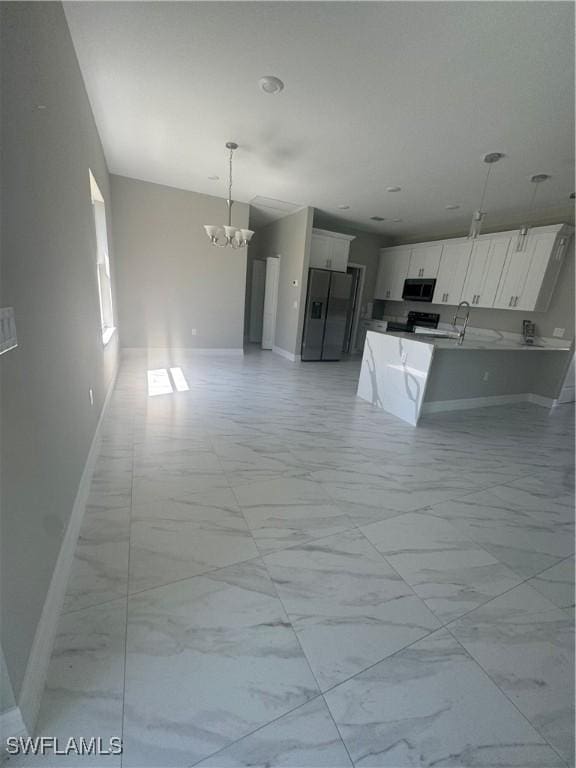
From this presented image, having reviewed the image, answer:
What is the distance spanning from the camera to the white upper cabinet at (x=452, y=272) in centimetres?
554

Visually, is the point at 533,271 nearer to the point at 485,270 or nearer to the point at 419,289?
the point at 485,270

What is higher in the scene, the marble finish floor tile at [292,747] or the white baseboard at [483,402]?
the white baseboard at [483,402]

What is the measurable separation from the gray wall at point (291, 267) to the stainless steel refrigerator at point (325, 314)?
0.17m

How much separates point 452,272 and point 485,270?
2.06ft

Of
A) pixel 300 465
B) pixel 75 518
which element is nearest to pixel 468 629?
pixel 300 465

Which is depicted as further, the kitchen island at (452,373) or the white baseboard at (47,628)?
the kitchen island at (452,373)

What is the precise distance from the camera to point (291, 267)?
20.2 ft

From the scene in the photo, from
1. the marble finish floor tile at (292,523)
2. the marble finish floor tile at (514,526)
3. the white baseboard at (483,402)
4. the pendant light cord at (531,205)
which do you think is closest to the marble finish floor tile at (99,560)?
the marble finish floor tile at (292,523)

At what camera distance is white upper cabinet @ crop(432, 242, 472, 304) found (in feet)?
18.2

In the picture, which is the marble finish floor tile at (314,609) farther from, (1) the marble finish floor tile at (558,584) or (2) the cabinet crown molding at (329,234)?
(2) the cabinet crown molding at (329,234)

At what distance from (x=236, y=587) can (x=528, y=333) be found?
554 cm

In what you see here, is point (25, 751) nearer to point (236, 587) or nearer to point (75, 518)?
point (236, 587)

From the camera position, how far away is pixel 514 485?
2.51 metres
